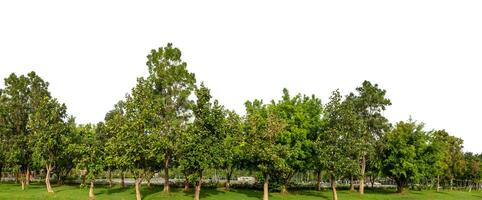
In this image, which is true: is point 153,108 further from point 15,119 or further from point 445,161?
point 445,161

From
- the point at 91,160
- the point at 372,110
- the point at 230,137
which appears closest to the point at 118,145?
the point at 91,160

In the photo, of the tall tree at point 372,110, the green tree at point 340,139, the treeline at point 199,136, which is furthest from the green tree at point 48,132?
the tall tree at point 372,110

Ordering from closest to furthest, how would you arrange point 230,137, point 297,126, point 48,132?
point 230,137
point 48,132
point 297,126

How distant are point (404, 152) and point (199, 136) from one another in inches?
1701

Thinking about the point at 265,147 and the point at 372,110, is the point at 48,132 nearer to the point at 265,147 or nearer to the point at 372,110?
the point at 265,147

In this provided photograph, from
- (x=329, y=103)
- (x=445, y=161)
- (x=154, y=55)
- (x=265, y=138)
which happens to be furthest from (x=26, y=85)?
(x=445, y=161)

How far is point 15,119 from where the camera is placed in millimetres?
76750

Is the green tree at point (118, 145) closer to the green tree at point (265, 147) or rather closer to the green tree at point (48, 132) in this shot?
the green tree at point (48, 132)

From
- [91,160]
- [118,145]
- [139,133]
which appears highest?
[139,133]

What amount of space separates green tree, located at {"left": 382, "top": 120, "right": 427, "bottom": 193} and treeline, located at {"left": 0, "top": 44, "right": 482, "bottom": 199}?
18 cm

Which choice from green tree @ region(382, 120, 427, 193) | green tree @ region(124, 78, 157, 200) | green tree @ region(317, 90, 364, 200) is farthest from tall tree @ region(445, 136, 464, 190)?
green tree @ region(124, 78, 157, 200)

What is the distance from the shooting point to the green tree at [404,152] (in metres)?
78.1

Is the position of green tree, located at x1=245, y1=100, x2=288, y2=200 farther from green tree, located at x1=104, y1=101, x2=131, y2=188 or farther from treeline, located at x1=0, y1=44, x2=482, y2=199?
green tree, located at x1=104, y1=101, x2=131, y2=188

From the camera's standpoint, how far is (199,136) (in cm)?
5025
